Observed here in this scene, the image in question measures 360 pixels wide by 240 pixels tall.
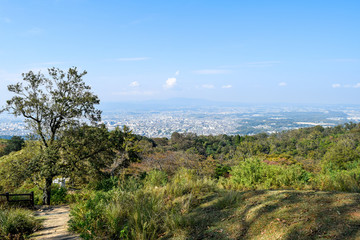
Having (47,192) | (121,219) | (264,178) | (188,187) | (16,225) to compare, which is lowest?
(47,192)

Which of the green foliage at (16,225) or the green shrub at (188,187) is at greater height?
the green shrub at (188,187)

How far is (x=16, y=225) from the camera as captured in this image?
5637 millimetres

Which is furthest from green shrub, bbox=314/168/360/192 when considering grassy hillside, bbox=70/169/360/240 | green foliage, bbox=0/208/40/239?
green foliage, bbox=0/208/40/239

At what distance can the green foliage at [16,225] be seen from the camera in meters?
5.34

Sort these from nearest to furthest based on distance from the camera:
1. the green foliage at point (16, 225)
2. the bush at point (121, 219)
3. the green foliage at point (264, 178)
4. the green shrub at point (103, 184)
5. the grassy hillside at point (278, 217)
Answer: the grassy hillside at point (278, 217) < the bush at point (121, 219) < the green foliage at point (16, 225) < the green foliage at point (264, 178) < the green shrub at point (103, 184)

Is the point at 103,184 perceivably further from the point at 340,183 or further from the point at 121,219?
the point at 340,183

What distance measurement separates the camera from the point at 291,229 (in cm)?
346

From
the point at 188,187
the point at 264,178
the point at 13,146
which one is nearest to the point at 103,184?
the point at 188,187

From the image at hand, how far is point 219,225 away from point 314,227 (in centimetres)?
153

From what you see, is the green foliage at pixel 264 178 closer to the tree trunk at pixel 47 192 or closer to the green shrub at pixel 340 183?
the green shrub at pixel 340 183

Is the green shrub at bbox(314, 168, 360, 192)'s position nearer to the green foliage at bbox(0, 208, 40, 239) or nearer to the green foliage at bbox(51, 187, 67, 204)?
the green foliage at bbox(0, 208, 40, 239)

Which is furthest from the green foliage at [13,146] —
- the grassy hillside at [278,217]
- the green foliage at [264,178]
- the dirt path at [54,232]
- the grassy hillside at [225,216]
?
the grassy hillside at [278,217]

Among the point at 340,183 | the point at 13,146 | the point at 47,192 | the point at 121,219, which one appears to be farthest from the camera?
the point at 13,146

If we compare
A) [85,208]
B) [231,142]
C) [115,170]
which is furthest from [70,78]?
[231,142]
